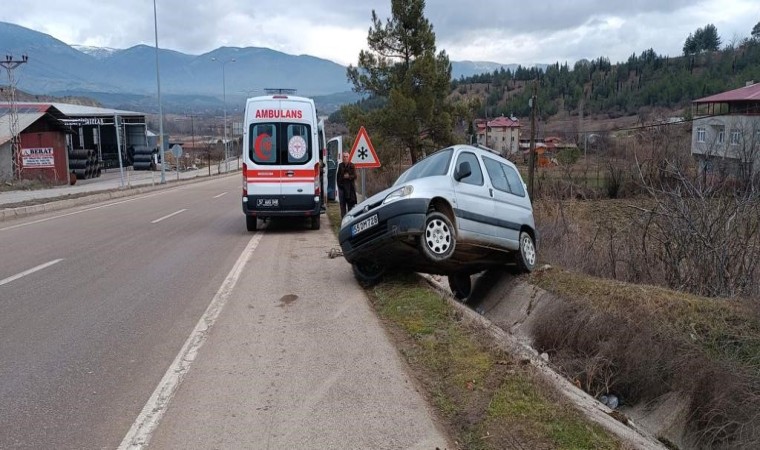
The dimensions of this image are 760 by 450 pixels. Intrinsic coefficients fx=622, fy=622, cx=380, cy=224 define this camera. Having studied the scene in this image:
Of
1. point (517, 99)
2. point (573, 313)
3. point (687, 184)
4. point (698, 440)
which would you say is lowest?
point (698, 440)

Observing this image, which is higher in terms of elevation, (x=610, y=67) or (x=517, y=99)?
(x=610, y=67)

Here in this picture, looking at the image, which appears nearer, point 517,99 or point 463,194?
point 463,194

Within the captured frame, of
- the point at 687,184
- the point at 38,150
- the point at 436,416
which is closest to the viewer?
the point at 436,416

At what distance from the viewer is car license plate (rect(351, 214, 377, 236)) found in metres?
8.01

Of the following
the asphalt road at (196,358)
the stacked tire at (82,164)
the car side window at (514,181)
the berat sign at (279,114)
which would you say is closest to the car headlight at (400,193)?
the asphalt road at (196,358)

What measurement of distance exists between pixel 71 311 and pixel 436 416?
15.9 ft

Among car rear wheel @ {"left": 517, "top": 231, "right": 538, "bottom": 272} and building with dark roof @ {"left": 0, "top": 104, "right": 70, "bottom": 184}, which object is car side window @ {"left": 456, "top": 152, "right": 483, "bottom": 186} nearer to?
car rear wheel @ {"left": 517, "top": 231, "right": 538, "bottom": 272}

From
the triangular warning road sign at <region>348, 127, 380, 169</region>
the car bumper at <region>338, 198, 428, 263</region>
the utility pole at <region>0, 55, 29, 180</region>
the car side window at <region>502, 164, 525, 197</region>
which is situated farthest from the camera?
the utility pole at <region>0, 55, 29, 180</region>

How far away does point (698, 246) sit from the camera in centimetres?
970

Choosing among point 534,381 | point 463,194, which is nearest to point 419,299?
point 463,194

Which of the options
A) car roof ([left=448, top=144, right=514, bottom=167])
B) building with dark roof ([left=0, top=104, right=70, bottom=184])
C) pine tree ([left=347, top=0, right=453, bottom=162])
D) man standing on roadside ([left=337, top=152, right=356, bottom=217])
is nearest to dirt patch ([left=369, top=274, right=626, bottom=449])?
car roof ([left=448, top=144, right=514, bottom=167])

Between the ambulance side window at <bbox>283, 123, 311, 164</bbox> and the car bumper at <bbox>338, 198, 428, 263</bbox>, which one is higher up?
the ambulance side window at <bbox>283, 123, 311, 164</bbox>

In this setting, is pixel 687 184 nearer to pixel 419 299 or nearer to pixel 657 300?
pixel 657 300

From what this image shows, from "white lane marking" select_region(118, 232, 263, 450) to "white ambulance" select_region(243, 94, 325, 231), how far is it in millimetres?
6180
